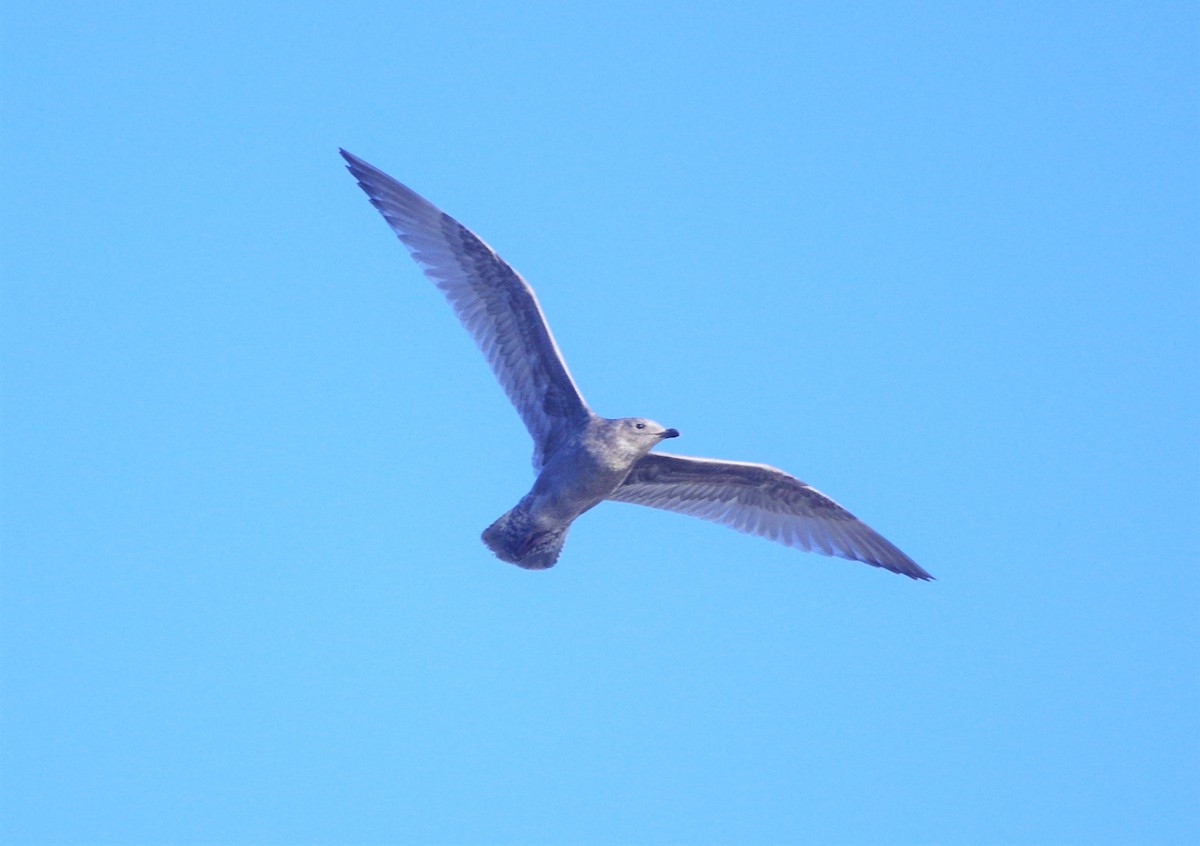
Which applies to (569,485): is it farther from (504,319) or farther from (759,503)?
(759,503)

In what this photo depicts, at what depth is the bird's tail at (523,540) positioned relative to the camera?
48.6ft

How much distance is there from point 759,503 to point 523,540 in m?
2.68

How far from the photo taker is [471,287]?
49.9 feet

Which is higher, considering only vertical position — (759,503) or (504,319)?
(504,319)

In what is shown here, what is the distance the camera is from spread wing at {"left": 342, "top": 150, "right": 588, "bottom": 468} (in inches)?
585

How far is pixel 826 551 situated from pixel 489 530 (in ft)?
12.1

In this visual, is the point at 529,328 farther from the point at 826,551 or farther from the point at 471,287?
the point at 826,551

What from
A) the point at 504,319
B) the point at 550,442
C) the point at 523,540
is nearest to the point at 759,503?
the point at 550,442

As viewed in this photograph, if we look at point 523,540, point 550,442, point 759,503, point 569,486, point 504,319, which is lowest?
point 523,540

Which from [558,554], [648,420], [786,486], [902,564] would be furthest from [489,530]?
[902,564]

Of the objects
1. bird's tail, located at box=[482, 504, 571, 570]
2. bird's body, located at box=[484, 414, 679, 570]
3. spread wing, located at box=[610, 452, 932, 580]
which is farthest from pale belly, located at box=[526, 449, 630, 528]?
spread wing, located at box=[610, 452, 932, 580]

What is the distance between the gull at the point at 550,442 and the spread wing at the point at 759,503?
1 centimetres

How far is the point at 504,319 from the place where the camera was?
595 inches

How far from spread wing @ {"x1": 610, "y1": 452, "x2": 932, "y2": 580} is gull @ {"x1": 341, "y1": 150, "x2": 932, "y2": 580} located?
0.01 meters
